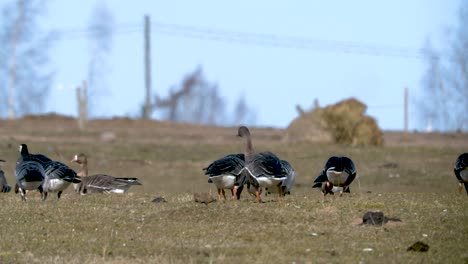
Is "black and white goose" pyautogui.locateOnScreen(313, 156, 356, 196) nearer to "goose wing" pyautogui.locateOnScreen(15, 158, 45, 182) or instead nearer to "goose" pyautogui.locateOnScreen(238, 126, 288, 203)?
"goose" pyautogui.locateOnScreen(238, 126, 288, 203)

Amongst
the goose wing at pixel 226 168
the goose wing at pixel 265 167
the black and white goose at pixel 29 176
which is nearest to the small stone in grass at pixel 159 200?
the goose wing at pixel 226 168

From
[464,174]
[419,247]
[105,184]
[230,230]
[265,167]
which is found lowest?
[419,247]

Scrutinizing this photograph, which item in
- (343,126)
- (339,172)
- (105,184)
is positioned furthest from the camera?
(343,126)

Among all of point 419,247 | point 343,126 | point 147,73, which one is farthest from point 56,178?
point 147,73

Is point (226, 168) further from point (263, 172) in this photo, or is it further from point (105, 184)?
point (105, 184)

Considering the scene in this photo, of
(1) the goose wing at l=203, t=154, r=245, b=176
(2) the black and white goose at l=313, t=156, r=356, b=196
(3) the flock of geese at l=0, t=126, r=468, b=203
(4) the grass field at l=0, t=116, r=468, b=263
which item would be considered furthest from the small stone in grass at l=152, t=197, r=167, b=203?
(2) the black and white goose at l=313, t=156, r=356, b=196

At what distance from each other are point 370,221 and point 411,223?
597 millimetres

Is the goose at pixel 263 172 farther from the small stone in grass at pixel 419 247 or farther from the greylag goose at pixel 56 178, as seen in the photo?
the small stone in grass at pixel 419 247

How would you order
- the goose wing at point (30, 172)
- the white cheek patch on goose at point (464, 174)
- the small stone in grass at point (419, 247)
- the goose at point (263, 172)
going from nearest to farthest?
the small stone in grass at point (419, 247), the goose at point (263, 172), the goose wing at point (30, 172), the white cheek patch on goose at point (464, 174)

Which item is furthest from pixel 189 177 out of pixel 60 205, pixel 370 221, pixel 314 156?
pixel 370 221

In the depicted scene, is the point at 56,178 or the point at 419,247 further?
the point at 56,178

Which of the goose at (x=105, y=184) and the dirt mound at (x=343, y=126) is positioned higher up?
the dirt mound at (x=343, y=126)

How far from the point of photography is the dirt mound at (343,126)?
3869cm

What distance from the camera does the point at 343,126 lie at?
3884 centimetres
